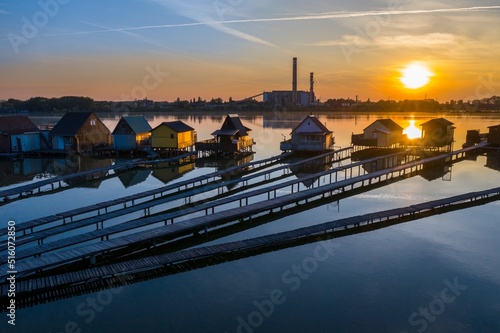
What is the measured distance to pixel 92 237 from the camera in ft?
54.6

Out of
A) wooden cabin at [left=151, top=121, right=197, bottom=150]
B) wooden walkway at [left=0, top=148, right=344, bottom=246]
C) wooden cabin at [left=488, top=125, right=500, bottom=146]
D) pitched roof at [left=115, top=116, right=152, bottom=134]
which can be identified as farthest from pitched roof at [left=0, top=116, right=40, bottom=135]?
wooden cabin at [left=488, top=125, right=500, bottom=146]

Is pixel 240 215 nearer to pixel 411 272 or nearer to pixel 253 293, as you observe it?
pixel 253 293

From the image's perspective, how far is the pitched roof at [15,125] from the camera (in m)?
44.2

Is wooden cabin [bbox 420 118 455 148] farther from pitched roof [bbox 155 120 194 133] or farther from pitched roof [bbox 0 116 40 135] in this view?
pitched roof [bbox 0 116 40 135]

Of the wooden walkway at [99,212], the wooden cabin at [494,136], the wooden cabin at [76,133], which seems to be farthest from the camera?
the wooden cabin at [494,136]

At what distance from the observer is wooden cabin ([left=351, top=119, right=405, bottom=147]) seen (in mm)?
47500

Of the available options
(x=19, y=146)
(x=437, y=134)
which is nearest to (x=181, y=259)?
(x=19, y=146)

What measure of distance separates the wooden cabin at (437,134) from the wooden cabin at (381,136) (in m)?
2.96

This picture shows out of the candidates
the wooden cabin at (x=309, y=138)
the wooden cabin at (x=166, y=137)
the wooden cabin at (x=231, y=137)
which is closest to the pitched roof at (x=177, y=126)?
the wooden cabin at (x=166, y=137)

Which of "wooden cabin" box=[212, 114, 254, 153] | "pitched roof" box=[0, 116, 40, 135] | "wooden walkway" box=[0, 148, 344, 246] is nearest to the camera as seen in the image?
"wooden walkway" box=[0, 148, 344, 246]

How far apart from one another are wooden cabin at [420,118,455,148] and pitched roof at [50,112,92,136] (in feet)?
127

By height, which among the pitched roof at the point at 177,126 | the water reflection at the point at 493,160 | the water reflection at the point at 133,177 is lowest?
the water reflection at the point at 133,177

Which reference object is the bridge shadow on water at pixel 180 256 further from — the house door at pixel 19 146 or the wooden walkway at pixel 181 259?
the house door at pixel 19 146

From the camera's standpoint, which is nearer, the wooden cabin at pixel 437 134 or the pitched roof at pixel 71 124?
the pitched roof at pixel 71 124
